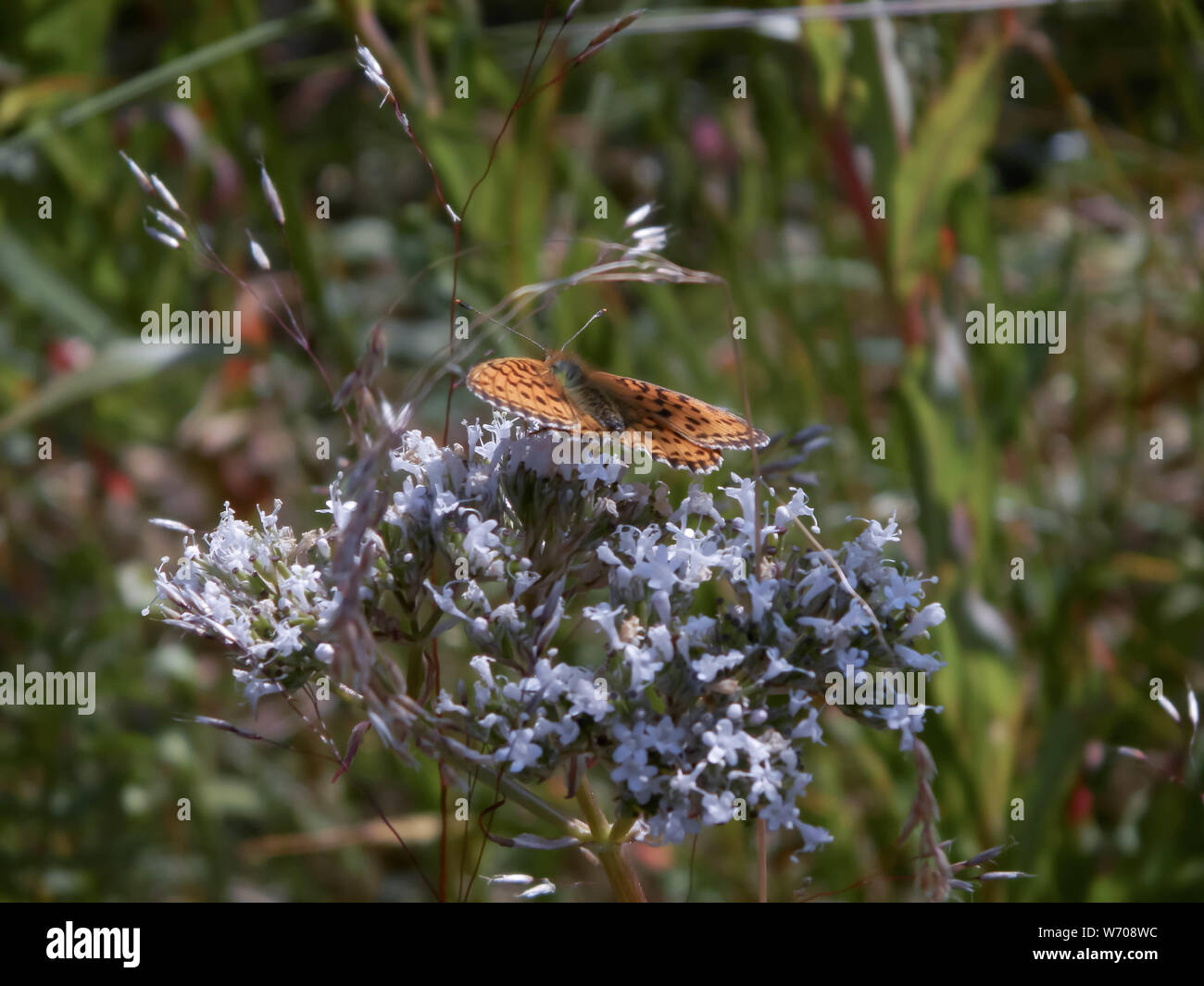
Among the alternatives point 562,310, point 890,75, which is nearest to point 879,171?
point 890,75

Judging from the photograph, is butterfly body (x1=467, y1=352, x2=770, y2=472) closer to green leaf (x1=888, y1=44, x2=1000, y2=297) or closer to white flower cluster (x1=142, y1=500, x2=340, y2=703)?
white flower cluster (x1=142, y1=500, x2=340, y2=703)

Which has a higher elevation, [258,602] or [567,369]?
[567,369]

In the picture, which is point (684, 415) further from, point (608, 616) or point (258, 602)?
point (258, 602)

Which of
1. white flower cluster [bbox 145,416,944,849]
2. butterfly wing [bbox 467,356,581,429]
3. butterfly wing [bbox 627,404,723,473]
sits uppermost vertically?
butterfly wing [bbox 467,356,581,429]

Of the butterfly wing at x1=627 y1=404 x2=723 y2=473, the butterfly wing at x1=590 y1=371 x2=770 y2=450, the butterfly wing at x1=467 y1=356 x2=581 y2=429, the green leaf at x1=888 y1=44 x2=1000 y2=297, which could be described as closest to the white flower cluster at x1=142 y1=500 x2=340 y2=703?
the butterfly wing at x1=467 y1=356 x2=581 y2=429

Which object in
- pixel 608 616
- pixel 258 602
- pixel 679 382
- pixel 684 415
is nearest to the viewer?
pixel 608 616

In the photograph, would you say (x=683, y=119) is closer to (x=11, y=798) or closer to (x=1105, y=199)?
(x=1105, y=199)

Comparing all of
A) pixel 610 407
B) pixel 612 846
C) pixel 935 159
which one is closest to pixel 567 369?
pixel 610 407
